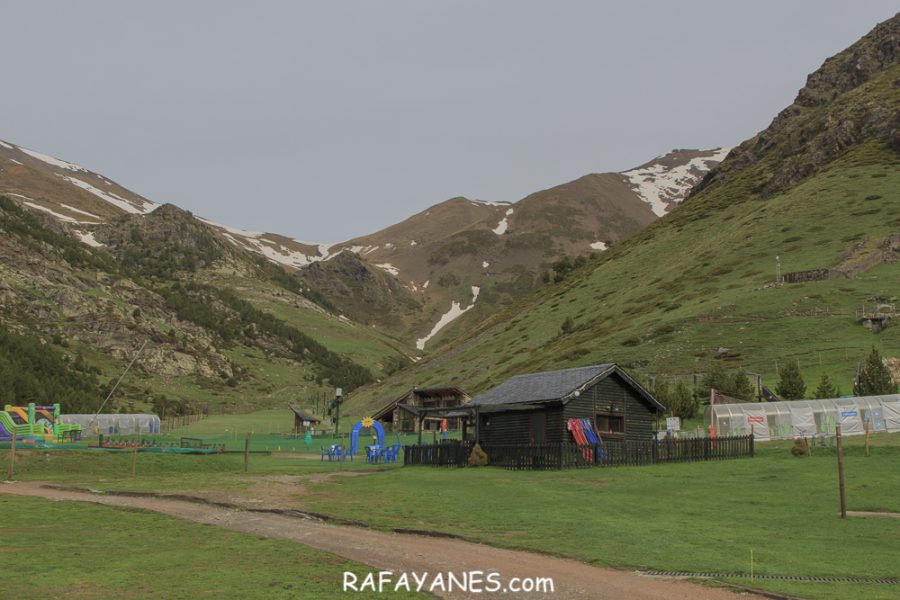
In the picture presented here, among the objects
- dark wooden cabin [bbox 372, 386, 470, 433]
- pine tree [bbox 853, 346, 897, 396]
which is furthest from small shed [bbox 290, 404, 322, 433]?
pine tree [bbox 853, 346, 897, 396]

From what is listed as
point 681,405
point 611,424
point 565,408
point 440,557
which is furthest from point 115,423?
point 440,557

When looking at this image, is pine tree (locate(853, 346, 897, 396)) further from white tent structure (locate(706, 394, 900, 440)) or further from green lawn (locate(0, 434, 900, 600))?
green lawn (locate(0, 434, 900, 600))

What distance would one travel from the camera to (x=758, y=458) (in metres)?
45.6

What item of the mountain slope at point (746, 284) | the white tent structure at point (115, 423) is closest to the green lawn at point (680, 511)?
the mountain slope at point (746, 284)

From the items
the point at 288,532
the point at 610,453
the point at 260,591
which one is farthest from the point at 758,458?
the point at 260,591

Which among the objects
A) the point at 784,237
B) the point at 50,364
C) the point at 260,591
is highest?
the point at 784,237

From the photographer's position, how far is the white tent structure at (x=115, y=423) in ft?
283

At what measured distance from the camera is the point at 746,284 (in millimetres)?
112938

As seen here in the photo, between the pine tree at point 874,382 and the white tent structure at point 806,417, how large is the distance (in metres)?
4.48

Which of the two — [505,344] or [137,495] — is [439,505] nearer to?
[137,495]

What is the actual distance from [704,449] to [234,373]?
516 ft

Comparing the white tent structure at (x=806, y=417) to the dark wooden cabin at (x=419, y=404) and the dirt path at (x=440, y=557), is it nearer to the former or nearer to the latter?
the dirt path at (x=440, y=557)

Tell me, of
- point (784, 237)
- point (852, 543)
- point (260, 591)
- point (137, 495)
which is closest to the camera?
point (260, 591)

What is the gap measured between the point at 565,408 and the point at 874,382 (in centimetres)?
2750
